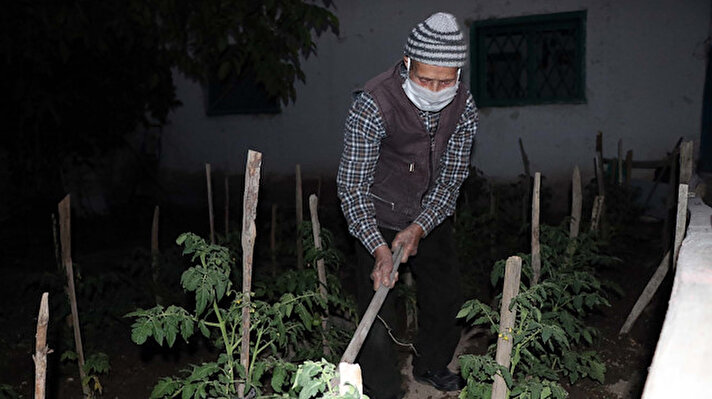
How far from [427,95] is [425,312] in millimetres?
1055

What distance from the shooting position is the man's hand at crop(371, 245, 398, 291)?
7.99 feet

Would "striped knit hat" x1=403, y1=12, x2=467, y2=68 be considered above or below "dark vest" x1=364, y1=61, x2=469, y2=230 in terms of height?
above

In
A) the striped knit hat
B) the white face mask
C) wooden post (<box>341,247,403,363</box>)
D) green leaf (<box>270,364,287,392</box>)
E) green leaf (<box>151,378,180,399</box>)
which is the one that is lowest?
green leaf (<box>151,378,180,399</box>)

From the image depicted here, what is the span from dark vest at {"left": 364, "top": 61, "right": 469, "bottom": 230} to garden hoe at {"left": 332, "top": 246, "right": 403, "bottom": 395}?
27 cm

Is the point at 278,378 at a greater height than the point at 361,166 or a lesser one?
lesser

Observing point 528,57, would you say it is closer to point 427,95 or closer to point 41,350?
point 427,95

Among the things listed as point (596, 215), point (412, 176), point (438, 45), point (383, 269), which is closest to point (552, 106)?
point (596, 215)

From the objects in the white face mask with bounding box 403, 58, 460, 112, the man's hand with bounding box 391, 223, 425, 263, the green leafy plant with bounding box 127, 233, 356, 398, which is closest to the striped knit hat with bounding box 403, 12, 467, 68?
the white face mask with bounding box 403, 58, 460, 112

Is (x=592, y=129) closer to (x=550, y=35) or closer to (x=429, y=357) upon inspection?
(x=550, y=35)

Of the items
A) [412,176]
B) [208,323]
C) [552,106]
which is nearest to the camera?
[208,323]

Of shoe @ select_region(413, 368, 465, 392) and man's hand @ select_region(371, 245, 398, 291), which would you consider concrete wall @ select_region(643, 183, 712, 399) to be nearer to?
man's hand @ select_region(371, 245, 398, 291)

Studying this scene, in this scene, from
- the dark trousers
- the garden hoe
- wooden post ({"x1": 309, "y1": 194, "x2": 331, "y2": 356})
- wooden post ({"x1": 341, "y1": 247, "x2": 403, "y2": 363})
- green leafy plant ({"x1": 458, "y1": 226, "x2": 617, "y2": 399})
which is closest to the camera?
the garden hoe

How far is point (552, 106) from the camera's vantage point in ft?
23.7

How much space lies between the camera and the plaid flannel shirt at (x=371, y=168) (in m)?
2.59
